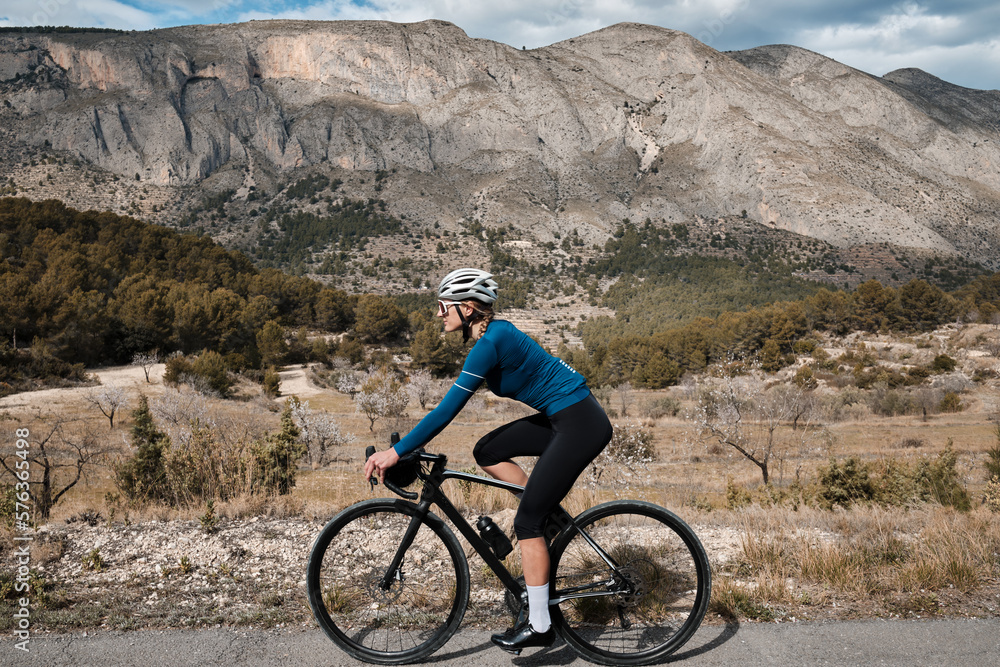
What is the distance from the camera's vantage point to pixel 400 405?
32.2 meters

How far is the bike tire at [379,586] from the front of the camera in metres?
2.88

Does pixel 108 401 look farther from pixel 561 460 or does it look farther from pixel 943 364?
pixel 943 364

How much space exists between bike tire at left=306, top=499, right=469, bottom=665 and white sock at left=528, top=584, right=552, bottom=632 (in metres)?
0.34

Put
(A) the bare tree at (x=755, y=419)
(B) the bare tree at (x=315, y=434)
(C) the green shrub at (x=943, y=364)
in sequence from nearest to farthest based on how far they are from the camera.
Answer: (B) the bare tree at (x=315, y=434), (A) the bare tree at (x=755, y=419), (C) the green shrub at (x=943, y=364)

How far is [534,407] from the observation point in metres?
2.69

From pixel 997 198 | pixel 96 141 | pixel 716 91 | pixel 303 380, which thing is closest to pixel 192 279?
pixel 303 380

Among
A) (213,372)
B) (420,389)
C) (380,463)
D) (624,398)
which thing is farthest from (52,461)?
(624,398)

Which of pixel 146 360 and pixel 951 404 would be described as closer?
pixel 951 404

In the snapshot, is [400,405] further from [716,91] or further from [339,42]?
[339,42]

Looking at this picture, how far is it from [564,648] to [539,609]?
1.35ft

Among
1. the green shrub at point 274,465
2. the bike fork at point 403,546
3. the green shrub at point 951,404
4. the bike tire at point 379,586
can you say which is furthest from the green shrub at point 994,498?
the green shrub at point 951,404

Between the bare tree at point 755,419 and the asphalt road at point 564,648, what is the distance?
14.6 metres

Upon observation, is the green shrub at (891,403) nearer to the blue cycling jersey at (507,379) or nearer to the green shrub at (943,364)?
the green shrub at (943,364)

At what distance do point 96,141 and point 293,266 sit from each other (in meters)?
59.2
